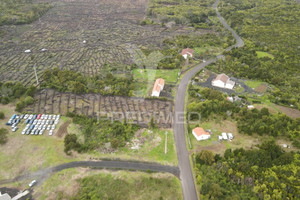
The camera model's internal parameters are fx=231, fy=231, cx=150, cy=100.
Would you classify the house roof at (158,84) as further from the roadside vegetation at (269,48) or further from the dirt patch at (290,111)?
the dirt patch at (290,111)

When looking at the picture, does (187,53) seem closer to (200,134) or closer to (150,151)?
(200,134)

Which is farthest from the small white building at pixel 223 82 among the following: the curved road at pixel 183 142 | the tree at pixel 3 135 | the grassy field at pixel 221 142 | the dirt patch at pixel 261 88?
the tree at pixel 3 135

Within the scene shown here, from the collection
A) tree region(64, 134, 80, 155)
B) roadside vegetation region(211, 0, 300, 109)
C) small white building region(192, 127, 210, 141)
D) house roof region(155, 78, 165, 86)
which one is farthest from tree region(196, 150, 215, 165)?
roadside vegetation region(211, 0, 300, 109)

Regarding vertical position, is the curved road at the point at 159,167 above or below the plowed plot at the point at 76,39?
below

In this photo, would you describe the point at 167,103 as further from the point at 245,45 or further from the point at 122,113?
the point at 245,45

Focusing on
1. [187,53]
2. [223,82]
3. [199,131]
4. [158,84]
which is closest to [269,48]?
[187,53]

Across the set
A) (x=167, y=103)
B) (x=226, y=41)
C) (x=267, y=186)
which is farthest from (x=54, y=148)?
(x=226, y=41)
